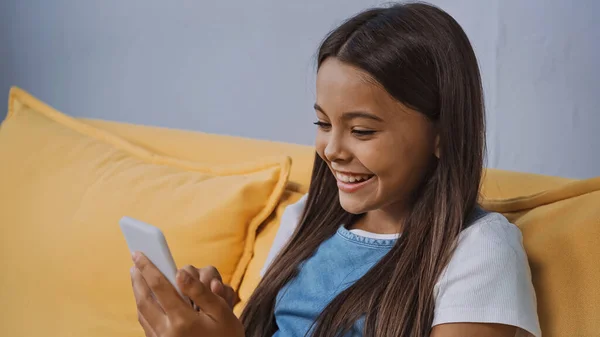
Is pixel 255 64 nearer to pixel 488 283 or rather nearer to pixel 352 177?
pixel 352 177

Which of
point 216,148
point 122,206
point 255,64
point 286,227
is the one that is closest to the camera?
point 286,227

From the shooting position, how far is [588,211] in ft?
3.47

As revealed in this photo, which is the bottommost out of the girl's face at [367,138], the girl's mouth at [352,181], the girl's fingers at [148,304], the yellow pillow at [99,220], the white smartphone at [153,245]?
the yellow pillow at [99,220]

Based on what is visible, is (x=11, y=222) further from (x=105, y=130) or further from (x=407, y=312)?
(x=407, y=312)

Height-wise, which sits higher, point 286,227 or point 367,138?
point 367,138

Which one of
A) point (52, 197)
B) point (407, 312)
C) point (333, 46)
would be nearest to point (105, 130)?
point (52, 197)

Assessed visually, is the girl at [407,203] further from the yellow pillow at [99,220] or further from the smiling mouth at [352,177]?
the yellow pillow at [99,220]

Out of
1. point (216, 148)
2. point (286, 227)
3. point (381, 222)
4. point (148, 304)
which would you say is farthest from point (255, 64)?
point (148, 304)

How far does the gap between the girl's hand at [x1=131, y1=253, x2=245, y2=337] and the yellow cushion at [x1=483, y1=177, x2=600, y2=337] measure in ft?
1.29

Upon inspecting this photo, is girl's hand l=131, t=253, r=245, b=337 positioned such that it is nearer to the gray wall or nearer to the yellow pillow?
the yellow pillow

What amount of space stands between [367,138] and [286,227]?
0.32 metres

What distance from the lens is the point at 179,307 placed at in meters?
0.97

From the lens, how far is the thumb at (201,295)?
942mm

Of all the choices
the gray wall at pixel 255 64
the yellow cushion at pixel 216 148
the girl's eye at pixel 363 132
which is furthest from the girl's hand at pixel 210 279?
the gray wall at pixel 255 64
